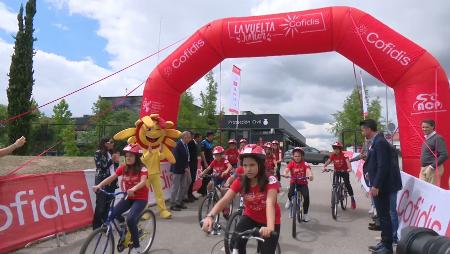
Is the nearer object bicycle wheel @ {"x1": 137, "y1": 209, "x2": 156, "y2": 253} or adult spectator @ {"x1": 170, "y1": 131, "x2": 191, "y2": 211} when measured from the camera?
bicycle wheel @ {"x1": 137, "y1": 209, "x2": 156, "y2": 253}

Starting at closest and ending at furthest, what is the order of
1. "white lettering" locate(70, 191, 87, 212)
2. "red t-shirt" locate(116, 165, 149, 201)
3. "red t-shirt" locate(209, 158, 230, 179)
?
"red t-shirt" locate(116, 165, 149, 201) < "white lettering" locate(70, 191, 87, 212) < "red t-shirt" locate(209, 158, 230, 179)

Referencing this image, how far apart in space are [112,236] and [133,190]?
68 cm

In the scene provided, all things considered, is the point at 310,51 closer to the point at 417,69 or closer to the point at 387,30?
the point at 387,30

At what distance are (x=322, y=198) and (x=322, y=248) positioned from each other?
6456 mm

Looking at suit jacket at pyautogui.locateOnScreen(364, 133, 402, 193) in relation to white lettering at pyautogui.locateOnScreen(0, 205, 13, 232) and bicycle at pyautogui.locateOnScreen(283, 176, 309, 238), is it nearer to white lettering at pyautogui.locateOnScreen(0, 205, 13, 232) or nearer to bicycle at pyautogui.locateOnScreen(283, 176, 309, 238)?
bicycle at pyautogui.locateOnScreen(283, 176, 309, 238)

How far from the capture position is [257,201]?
14.5 feet

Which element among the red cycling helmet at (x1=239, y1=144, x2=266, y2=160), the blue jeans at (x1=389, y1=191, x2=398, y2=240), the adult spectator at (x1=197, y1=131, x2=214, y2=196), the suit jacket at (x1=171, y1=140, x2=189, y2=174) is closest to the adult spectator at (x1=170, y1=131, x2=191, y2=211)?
the suit jacket at (x1=171, y1=140, x2=189, y2=174)

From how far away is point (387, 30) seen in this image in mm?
9828

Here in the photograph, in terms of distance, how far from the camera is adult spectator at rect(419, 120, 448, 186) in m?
7.84

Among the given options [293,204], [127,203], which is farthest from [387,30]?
[127,203]

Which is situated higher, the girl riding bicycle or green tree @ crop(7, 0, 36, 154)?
green tree @ crop(7, 0, 36, 154)

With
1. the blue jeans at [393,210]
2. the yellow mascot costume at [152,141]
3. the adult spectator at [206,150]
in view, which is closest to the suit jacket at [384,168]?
the blue jeans at [393,210]

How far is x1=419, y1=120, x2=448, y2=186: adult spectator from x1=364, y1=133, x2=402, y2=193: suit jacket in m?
1.61

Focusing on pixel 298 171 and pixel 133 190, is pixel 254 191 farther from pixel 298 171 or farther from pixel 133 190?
pixel 298 171
